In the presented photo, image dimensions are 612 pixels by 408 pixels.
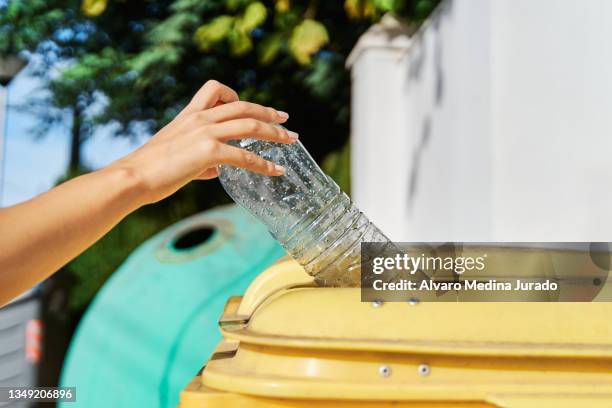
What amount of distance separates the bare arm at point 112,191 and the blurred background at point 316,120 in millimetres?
1744

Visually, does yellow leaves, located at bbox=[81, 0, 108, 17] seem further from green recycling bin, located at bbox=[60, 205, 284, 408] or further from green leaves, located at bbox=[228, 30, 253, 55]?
green recycling bin, located at bbox=[60, 205, 284, 408]

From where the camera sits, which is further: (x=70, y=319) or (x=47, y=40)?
(x=47, y=40)

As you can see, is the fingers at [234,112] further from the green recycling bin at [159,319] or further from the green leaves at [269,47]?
the green leaves at [269,47]

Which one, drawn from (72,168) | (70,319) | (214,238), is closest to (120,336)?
(214,238)

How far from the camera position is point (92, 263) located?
5.41 metres

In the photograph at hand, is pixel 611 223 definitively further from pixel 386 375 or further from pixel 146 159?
pixel 146 159

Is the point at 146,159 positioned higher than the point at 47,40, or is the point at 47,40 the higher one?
the point at 47,40

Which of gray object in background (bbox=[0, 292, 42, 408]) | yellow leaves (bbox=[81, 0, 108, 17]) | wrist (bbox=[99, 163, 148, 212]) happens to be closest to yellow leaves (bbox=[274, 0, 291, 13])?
yellow leaves (bbox=[81, 0, 108, 17])

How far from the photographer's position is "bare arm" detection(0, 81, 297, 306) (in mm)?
1042

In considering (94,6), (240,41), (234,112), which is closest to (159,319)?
(234,112)

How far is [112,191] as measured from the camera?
111 centimetres

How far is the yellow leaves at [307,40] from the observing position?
554 centimetres

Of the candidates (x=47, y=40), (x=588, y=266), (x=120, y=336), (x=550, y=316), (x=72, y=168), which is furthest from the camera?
(x=47, y=40)

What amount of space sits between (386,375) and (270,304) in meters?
0.30
